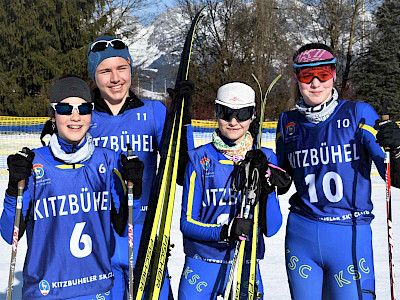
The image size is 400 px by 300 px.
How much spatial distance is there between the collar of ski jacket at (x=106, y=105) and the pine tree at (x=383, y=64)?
25.4 m

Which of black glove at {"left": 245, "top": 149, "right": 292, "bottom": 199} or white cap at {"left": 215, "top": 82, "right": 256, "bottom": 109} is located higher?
white cap at {"left": 215, "top": 82, "right": 256, "bottom": 109}

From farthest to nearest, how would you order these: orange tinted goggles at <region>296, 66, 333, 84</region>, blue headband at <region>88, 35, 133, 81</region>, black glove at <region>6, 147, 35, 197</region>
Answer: blue headband at <region>88, 35, 133, 81</region> → orange tinted goggles at <region>296, 66, 333, 84</region> → black glove at <region>6, 147, 35, 197</region>

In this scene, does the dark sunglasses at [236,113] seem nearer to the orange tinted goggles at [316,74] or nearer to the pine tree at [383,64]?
the orange tinted goggles at [316,74]

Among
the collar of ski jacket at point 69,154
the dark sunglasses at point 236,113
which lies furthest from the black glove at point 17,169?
the dark sunglasses at point 236,113

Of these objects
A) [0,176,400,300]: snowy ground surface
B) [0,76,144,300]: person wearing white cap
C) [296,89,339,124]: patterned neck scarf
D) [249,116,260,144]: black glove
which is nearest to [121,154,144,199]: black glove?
[0,76,144,300]: person wearing white cap

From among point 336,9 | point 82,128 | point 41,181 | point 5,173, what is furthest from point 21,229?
point 336,9

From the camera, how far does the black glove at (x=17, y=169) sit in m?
2.21

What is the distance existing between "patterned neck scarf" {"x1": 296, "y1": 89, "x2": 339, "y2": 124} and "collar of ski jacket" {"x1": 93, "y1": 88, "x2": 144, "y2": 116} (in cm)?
101

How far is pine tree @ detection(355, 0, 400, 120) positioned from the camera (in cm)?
2717

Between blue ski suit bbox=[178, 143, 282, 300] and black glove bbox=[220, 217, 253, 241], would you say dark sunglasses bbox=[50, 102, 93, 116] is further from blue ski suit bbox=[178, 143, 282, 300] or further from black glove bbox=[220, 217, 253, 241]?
black glove bbox=[220, 217, 253, 241]

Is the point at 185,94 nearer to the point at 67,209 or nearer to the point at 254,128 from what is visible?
the point at 254,128

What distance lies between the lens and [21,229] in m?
2.40

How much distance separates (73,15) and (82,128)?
26946 mm

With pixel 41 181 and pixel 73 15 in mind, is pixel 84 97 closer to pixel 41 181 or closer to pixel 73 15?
pixel 41 181
